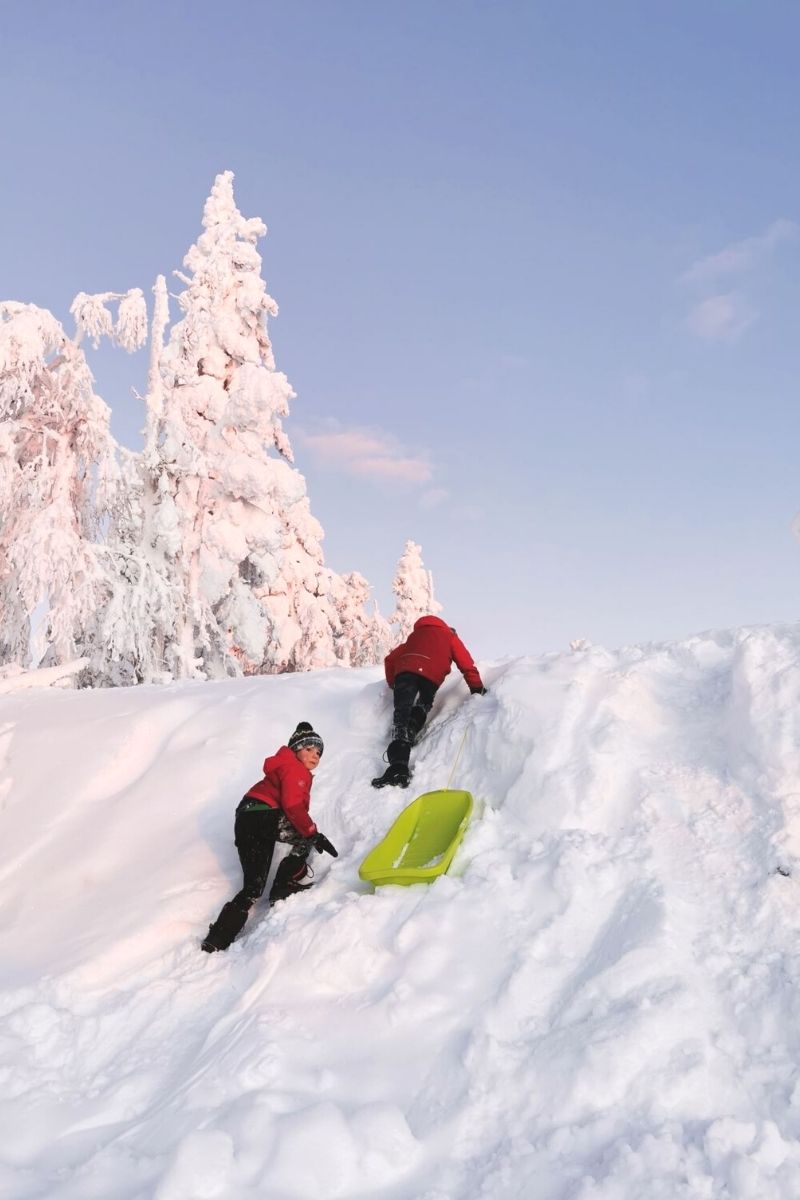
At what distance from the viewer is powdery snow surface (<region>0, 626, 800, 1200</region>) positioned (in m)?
2.65

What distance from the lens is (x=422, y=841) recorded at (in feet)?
15.3

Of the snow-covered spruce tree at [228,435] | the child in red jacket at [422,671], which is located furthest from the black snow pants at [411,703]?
the snow-covered spruce tree at [228,435]

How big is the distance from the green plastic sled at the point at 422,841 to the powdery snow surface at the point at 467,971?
107 mm

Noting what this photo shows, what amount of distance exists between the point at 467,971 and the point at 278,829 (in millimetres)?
1690

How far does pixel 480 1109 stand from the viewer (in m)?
2.85

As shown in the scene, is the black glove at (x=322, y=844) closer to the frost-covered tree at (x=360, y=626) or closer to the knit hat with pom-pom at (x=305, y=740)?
the knit hat with pom-pom at (x=305, y=740)

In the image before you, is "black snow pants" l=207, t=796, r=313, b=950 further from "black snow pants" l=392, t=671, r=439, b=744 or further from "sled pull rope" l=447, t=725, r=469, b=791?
"black snow pants" l=392, t=671, r=439, b=744

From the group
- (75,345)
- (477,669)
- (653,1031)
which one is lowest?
(653,1031)

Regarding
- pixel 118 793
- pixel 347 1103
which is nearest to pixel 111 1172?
pixel 347 1103

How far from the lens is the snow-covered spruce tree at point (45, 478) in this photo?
10.1 m

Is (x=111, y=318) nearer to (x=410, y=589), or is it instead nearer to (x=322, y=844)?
(x=322, y=844)

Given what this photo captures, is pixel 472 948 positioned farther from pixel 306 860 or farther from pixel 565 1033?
pixel 306 860

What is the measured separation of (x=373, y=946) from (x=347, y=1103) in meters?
0.87

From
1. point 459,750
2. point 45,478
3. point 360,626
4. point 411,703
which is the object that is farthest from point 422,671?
point 360,626
